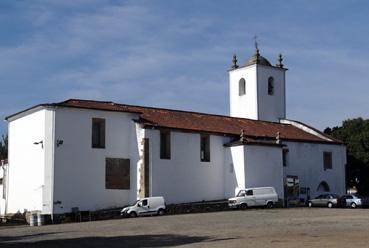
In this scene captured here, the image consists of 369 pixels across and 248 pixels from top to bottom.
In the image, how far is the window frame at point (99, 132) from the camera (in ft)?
155

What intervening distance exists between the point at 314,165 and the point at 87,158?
75.8 ft

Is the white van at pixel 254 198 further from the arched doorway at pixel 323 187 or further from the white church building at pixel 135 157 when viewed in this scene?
the arched doorway at pixel 323 187

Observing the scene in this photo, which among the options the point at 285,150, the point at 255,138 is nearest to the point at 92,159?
the point at 255,138

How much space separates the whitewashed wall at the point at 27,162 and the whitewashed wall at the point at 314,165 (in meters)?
22.1

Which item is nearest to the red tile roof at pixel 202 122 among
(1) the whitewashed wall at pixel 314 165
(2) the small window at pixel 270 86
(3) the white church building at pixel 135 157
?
(3) the white church building at pixel 135 157

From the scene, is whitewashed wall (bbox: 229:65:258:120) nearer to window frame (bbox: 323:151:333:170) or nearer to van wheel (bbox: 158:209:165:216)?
window frame (bbox: 323:151:333:170)

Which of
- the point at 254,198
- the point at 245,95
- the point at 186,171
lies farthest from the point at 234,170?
the point at 245,95

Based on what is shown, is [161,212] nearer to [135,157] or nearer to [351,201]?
[135,157]

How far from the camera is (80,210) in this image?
45062mm

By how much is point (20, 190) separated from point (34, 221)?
21.3ft

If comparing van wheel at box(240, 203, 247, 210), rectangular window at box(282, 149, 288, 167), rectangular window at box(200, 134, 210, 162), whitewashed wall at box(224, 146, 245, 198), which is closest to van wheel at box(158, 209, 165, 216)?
van wheel at box(240, 203, 247, 210)

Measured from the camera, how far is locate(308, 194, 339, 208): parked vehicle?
52438 mm

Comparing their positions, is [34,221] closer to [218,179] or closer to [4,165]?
[4,165]

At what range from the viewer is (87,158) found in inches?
1829
